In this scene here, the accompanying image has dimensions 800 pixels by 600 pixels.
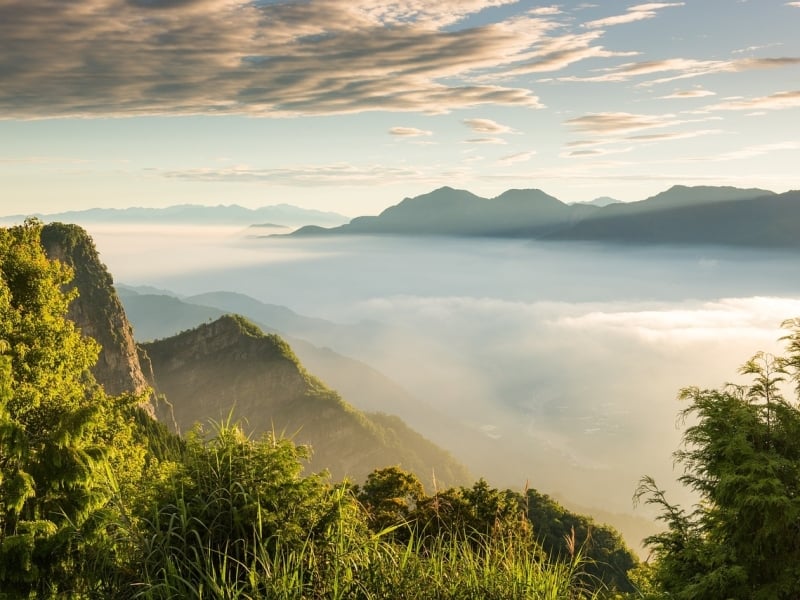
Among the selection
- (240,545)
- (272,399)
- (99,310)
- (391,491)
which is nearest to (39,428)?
(240,545)

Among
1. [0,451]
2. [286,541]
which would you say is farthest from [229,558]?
[0,451]

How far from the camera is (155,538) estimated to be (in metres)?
5.89

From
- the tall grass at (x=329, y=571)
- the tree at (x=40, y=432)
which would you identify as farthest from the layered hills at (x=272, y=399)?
the tall grass at (x=329, y=571)

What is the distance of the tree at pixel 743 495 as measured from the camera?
12844mm

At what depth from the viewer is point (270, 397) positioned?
6432 inches

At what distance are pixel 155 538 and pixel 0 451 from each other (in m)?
6.61

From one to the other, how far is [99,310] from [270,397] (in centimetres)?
5569

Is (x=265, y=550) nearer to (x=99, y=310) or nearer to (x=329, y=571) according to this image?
(x=329, y=571)

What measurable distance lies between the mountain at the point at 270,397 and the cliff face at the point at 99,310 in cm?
3690

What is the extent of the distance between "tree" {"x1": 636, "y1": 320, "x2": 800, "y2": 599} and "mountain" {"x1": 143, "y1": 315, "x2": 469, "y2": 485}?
138m

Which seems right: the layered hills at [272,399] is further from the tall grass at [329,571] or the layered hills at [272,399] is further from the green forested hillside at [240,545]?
the tall grass at [329,571]

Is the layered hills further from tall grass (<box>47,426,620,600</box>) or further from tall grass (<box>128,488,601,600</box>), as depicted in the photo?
tall grass (<box>128,488,601,600</box>)

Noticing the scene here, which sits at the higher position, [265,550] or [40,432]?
[265,550]

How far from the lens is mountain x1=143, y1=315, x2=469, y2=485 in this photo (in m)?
154
